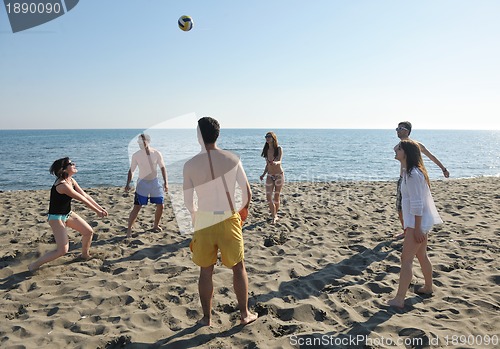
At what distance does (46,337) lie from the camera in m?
3.14

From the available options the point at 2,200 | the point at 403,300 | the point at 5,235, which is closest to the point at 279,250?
the point at 403,300

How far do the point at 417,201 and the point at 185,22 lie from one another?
646cm

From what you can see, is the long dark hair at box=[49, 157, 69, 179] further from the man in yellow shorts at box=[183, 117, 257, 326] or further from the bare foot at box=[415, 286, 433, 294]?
the bare foot at box=[415, 286, 433, 294]

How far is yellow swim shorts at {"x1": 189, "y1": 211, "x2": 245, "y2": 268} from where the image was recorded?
2.99 metres

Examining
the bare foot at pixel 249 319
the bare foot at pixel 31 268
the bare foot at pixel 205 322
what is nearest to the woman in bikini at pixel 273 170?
the bare foot at pixel 249 319

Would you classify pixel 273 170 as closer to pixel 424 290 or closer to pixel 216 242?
pixel 424 290

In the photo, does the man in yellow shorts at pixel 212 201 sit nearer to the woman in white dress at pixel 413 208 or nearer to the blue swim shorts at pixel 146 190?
the woman in white dress at pixel 413 208

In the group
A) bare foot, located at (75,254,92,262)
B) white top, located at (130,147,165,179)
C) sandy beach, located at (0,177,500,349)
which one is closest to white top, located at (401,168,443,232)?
sandy beach, located at (0,177,500,349)

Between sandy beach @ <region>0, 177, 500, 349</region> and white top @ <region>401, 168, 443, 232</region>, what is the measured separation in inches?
38.4

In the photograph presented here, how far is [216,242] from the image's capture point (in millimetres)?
3002

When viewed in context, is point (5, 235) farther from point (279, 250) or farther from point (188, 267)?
point (279, 250)

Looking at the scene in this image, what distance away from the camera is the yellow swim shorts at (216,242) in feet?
9.80

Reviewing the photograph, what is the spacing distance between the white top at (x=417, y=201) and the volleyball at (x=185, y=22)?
606 centimetres

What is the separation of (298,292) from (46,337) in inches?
105
